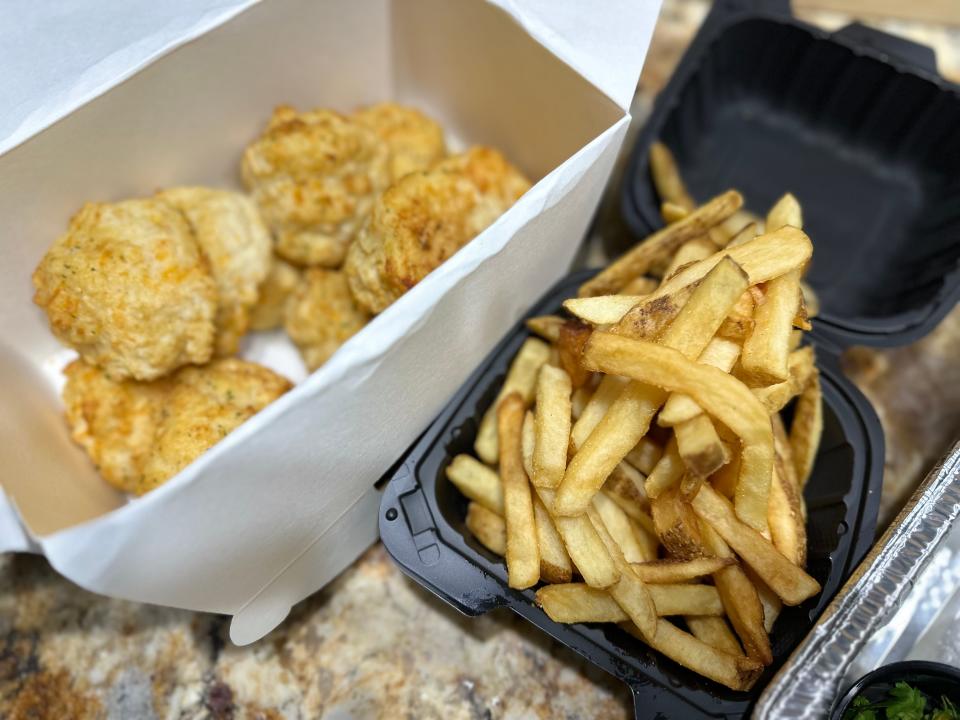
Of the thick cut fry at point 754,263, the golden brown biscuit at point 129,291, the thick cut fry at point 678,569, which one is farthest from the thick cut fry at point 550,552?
the golden brown biscuit at point 129,291

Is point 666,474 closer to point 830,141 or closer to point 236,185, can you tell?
point 236,185

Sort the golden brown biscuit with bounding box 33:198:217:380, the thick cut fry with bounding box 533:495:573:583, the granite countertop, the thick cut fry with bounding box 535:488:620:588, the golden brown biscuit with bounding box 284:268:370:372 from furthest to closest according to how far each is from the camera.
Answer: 1. the golden brown biscuit with bounding box 284:268:370:372
2. the granite countertop
3. the golden brown biscuit with bounding box 33:198:217:380
4. the thick cut fry with bounding box 533:495:573:583
5. the thick cut fry with bounding box 535:488:620:588

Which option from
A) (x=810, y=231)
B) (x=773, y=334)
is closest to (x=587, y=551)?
(x=773, y=334)

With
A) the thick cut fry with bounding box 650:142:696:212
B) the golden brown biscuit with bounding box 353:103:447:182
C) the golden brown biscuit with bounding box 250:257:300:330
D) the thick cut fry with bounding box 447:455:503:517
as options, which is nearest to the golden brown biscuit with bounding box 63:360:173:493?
the golden brown biscuit with bounding box 250:257:300:330

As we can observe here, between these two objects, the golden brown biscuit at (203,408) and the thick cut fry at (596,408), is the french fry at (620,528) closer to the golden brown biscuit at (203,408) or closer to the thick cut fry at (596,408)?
the thick cut fry at (596,408)

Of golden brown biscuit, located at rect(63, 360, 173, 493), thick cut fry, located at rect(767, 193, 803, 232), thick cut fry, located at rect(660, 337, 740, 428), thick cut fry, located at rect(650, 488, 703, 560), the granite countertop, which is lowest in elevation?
the granite countertop

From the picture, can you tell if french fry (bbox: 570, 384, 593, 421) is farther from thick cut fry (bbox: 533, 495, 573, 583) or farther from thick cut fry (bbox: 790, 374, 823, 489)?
thick cut fry (bbox: 790, 374, 823, 489)

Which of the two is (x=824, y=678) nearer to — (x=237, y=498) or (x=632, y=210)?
(x=237, y=498)

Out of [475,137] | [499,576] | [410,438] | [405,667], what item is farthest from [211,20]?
[405,667]
